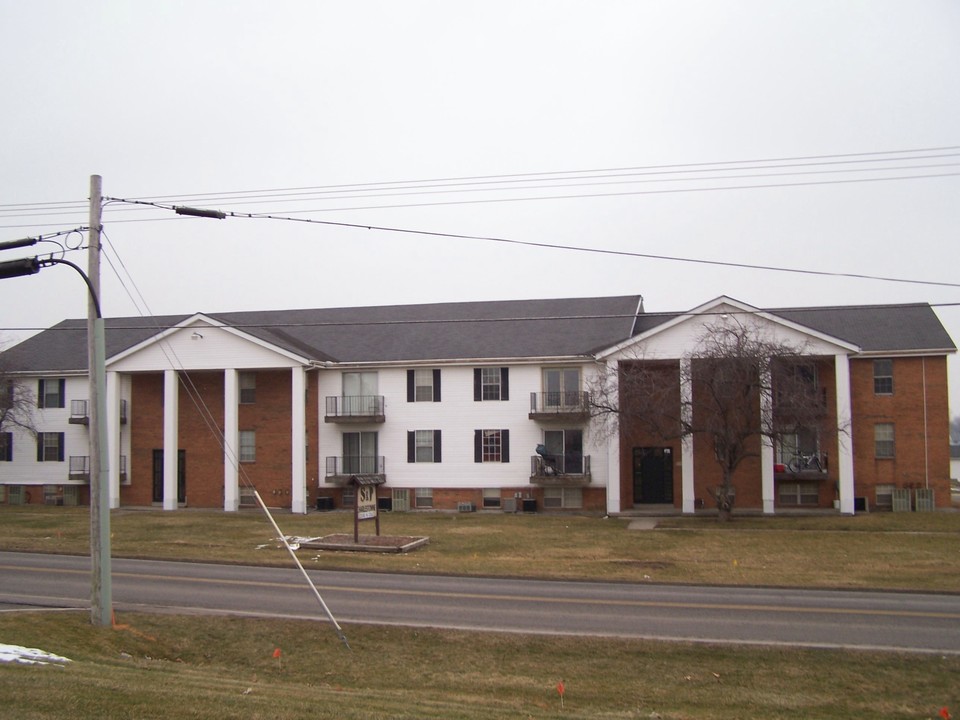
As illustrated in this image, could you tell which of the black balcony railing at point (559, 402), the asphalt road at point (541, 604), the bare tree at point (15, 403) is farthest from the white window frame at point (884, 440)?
the bare tree at point (15, 403)

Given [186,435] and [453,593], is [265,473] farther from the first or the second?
[453,593]

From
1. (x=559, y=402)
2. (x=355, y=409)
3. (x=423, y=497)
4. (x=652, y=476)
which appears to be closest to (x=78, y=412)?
(x=355, y=409)

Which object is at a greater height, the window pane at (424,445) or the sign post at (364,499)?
the window pane at (424,445)

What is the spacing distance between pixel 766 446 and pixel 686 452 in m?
3.40

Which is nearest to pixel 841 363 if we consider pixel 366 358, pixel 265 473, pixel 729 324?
pixel 729 324

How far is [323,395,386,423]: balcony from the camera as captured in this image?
40688 mm

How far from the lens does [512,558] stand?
24672 millimetres

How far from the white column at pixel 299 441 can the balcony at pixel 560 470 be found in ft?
32.8

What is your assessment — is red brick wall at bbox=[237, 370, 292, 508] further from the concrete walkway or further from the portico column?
the concrete walkway

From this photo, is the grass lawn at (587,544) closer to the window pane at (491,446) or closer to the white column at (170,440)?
the white column at (170,440)

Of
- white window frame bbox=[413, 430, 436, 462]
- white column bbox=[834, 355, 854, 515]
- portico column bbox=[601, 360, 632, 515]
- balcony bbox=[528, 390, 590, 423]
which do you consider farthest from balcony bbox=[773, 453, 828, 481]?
white window frame bbox=[413, 430, 436, 462]

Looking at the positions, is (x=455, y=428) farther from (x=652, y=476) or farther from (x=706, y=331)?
(x=706, y=331)

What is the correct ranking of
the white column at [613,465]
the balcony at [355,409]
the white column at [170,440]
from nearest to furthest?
the white column at [613,465] < the white column at [170,440] < the balcony at [355,409]

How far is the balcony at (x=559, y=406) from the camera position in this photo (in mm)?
38531
